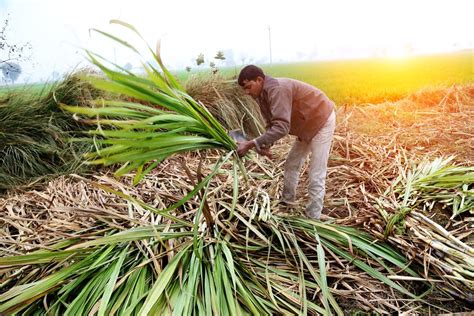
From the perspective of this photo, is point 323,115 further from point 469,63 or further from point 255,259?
point 469,63

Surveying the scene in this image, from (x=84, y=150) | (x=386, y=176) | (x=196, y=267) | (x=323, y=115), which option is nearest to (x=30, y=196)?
(x=84, y=150)

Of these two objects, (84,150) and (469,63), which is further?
(469,63)

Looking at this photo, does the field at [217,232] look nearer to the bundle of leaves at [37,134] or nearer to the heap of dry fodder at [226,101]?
the bundle of leaves at [37,134]

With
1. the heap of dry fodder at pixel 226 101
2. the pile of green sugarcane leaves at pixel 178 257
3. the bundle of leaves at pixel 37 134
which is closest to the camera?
the pile of green sugarcane leaves at pixel 178 257

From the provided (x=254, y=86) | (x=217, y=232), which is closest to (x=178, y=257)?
(x=217, y=232)

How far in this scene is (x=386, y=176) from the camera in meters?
3.28

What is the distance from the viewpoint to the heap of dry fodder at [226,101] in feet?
15.0

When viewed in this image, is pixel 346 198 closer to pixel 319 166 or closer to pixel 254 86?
pixel 319 166

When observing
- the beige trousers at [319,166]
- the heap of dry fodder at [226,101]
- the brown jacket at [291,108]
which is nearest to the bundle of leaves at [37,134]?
the heap of dry fodder at [226,101]

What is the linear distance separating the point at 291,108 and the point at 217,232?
0.84m

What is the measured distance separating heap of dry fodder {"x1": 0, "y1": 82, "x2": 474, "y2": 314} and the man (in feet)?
0.79

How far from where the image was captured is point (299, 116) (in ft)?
9.16

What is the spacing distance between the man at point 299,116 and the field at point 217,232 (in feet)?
0.71

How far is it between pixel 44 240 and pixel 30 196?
94 centimetres
